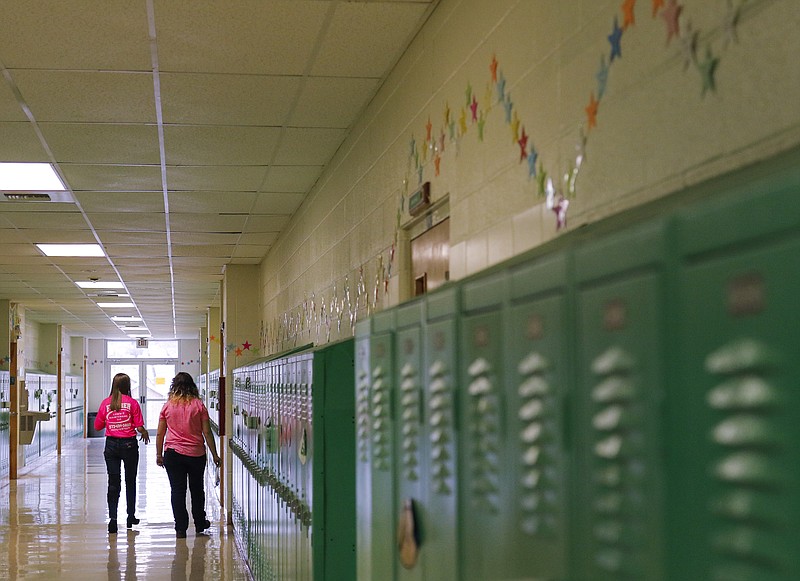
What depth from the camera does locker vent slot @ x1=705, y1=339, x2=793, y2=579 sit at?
0.69 m

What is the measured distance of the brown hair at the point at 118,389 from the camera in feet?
27.6

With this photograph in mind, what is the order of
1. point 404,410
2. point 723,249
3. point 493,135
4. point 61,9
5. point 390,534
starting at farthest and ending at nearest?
point 61,9 → point 493,135 → point 390,534 → point 404,410 → point 723,249

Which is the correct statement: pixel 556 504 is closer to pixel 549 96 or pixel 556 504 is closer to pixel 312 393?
pixel 549 96

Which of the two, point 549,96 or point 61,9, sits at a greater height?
point 61,9

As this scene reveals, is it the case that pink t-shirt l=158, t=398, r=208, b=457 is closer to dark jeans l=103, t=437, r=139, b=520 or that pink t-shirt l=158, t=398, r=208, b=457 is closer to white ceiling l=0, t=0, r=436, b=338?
dark jeans l=103, t=437, r=139, b=520

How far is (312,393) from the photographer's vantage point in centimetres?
299

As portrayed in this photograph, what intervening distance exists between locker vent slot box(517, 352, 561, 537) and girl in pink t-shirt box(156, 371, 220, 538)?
7129 mm

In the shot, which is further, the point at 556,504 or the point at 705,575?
the point at 556,504

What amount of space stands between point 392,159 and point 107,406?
16.9 ft

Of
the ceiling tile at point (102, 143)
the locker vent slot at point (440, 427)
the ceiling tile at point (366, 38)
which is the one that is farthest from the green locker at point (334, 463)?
the ceiling tile at point (102, 143)

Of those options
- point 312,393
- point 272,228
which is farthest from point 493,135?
point 272,228

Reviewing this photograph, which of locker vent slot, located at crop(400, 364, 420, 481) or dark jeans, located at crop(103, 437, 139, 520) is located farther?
dark jeans, located at crop(103, 437, 139, 520)

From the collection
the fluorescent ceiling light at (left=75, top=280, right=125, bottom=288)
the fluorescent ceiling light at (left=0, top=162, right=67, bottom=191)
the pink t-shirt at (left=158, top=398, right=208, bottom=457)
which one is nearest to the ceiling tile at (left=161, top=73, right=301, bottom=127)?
the fluorescent ceiling light at (left=0, top=162, right=67, bottom=191)

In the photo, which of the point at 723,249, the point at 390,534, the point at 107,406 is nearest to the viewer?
the point at 723,249
